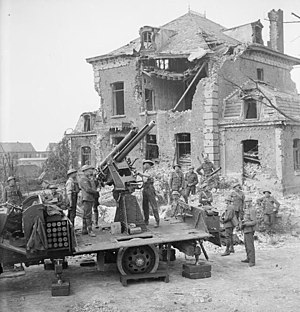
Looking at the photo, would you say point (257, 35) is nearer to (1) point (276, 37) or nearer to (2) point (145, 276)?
(1) point (276, 37)

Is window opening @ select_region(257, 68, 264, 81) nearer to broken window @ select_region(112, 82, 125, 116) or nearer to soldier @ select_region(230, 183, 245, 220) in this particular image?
broken window @ select_region(112, 82, 125, 116)

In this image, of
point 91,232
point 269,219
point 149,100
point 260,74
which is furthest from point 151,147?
point 91,232

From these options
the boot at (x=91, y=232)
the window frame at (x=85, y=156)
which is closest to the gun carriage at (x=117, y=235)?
the boot at (x=91, y=232)

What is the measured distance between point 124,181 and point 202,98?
1352 centimetres

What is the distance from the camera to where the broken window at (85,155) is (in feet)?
97.4

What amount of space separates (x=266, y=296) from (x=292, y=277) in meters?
1.58

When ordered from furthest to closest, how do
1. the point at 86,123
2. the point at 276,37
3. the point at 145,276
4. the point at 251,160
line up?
the point at 86,123, the point at 276,37, the point at 251,160, the point at 145,276

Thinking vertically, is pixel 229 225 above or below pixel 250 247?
above

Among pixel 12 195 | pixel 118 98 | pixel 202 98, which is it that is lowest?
pixel 12 195

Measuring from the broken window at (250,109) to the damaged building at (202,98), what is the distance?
0.04 meters

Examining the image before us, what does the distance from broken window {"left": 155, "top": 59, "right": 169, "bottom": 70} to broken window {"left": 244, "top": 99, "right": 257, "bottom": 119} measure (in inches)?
226

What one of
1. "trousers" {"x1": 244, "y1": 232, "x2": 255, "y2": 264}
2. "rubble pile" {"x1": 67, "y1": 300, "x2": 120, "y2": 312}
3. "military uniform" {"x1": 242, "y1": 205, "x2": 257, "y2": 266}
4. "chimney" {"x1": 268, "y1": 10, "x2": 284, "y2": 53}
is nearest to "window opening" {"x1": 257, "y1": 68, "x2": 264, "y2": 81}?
"chimney" {"x1": 268, "y1": 10, "x2": 284, "y2": 53}

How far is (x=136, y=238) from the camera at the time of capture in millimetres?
9578

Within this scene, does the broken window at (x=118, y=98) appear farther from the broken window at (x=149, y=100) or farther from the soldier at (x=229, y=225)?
the soldier at (x=229, y=225)
